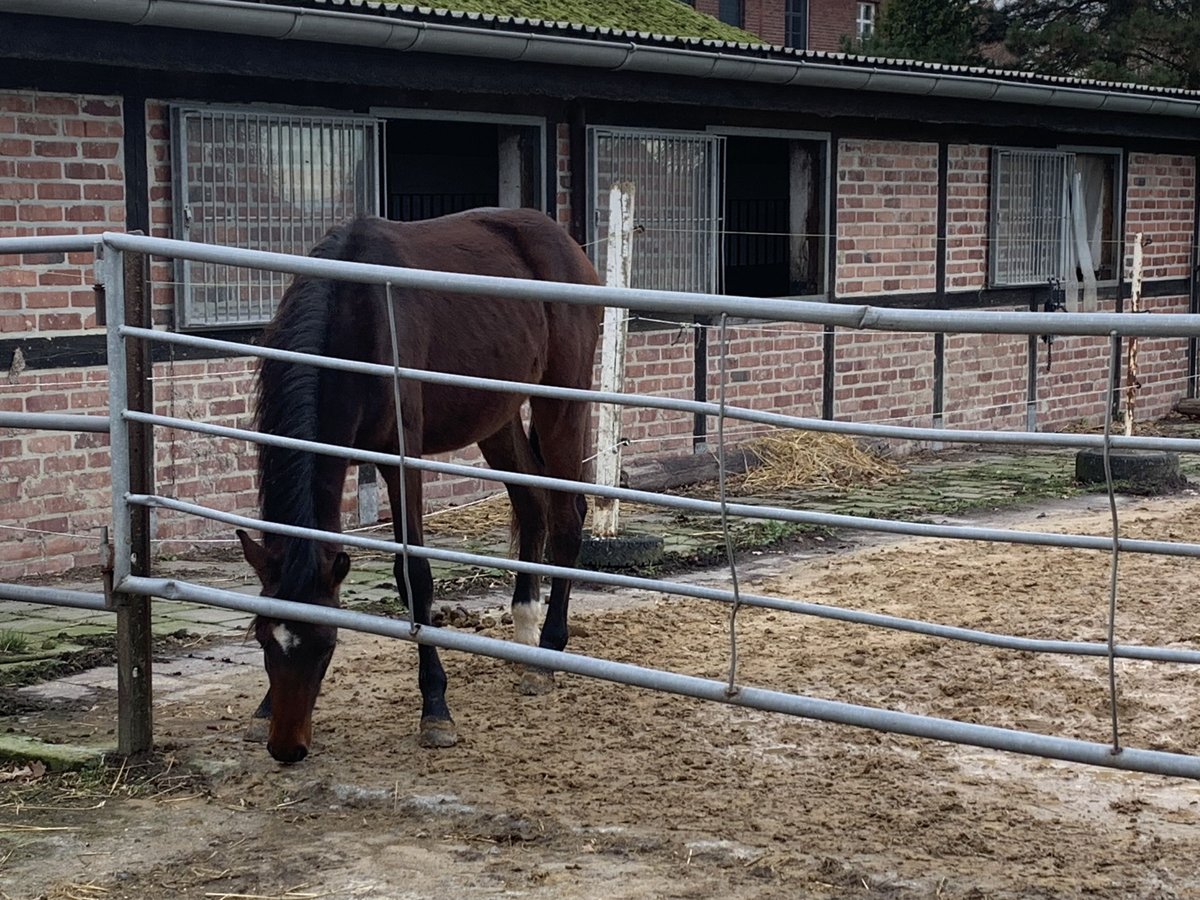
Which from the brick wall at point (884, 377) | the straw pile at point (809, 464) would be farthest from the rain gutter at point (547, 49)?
the straw pile at point (809, 464)

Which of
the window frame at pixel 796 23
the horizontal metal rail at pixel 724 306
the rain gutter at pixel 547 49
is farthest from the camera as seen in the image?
the window frame at pixel 796 23

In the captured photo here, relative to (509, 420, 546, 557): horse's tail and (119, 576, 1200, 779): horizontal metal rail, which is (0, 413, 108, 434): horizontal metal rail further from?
(509, 420, 546, 557): horse's tail

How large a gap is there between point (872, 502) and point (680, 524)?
56.5 inches

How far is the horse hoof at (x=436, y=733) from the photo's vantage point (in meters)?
5.14

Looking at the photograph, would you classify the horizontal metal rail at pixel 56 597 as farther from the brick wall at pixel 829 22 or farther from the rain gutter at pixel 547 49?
the brick wall at pixel 829 22

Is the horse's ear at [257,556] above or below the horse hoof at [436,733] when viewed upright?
above

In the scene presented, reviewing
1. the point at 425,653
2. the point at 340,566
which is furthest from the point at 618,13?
the point at 340,566

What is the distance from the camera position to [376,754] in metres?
5.08

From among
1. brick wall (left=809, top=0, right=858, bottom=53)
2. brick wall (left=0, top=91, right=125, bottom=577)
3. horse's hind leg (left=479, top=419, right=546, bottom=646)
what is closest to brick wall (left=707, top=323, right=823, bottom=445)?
brick wall (left=0, top=91, right=125, bottom=577)

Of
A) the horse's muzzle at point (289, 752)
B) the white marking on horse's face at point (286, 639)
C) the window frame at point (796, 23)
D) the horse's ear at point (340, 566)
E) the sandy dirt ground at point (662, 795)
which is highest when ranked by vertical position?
the window frame at point (796, 23)

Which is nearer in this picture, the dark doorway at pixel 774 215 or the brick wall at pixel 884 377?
the dark doorway at pixel 774 215

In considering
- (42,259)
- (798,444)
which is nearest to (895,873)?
(42,259)

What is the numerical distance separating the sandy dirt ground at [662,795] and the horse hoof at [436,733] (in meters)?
0.06

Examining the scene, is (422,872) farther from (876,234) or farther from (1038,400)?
(1038,400)
